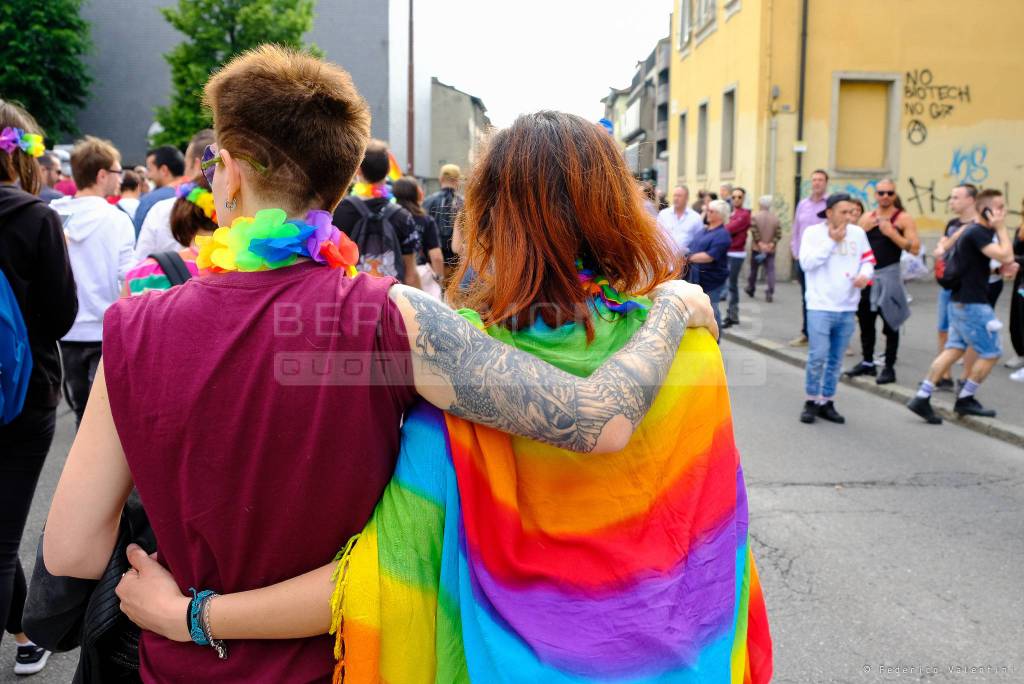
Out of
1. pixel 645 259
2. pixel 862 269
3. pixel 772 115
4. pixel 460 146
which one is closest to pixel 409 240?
pixel 862 269

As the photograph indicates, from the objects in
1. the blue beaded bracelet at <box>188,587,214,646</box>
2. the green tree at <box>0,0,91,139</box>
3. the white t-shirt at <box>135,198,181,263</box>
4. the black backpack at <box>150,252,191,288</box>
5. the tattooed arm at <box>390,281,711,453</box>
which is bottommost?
the blue beaded bracelet at <box>188,587,214,646</box>

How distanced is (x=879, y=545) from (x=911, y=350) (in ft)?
22.1

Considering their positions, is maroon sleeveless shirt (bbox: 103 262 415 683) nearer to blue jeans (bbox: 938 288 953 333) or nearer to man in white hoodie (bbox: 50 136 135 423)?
man in white hoodie (bbox: 50 136 135 423)

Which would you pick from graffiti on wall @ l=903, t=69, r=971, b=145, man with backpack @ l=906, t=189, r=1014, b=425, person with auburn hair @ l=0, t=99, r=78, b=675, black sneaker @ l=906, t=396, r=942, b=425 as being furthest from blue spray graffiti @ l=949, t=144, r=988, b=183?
person with auburn hair @ l=0, t=99, r=78, b=675

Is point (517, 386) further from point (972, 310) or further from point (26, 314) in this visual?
point (972, 310)

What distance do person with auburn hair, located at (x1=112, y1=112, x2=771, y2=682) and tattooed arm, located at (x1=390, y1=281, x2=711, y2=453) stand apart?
2.8 inches

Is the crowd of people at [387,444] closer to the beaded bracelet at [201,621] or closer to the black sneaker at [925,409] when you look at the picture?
the beaded bracelet at [201,621]

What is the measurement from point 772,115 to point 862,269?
11441 mm

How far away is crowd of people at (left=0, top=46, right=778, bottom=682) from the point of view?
4.60 ft

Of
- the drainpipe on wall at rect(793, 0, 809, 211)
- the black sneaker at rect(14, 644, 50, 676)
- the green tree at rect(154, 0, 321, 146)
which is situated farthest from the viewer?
the green tree at rect(154, 0, 321, 146)

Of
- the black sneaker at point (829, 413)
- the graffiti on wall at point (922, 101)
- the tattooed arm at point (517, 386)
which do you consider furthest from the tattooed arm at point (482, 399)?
the graffiti on wall at point (922, 101)

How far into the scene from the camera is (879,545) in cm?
451

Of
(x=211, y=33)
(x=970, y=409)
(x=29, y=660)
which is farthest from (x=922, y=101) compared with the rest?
(x=211, y=33)

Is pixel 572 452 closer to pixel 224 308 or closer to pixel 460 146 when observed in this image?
pixel 224 308
